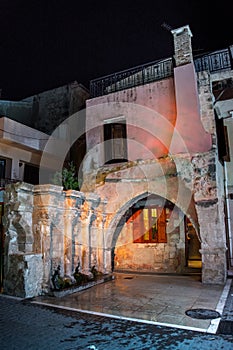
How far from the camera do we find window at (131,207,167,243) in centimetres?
1188

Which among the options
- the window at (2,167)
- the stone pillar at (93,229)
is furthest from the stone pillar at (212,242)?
the window at (2,167)

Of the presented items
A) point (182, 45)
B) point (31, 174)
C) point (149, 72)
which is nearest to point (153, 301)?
point (182, 45)

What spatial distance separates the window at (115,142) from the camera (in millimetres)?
11664

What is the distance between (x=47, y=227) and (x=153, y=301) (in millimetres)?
3380

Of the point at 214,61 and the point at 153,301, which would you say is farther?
the point at 214,61

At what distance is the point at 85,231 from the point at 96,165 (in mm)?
3134

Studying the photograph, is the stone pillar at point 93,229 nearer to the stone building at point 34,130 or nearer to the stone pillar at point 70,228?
the stone pillar at point 70,228

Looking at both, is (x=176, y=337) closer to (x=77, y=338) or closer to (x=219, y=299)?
(x=77, y=338)

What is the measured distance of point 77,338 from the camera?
178 inches

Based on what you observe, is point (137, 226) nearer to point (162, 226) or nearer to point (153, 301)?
point (162, 226)

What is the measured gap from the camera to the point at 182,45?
416 inches

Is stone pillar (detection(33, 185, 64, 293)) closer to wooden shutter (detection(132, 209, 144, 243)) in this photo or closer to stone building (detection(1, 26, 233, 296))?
stone building (detection(1, 26, 233, 296))

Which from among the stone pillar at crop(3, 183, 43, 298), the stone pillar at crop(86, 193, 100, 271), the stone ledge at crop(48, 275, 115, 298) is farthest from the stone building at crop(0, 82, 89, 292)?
the stone ledge at crop(48, 275, 115, 298)

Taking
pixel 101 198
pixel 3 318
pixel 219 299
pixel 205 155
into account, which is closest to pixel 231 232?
pixel 205 155
